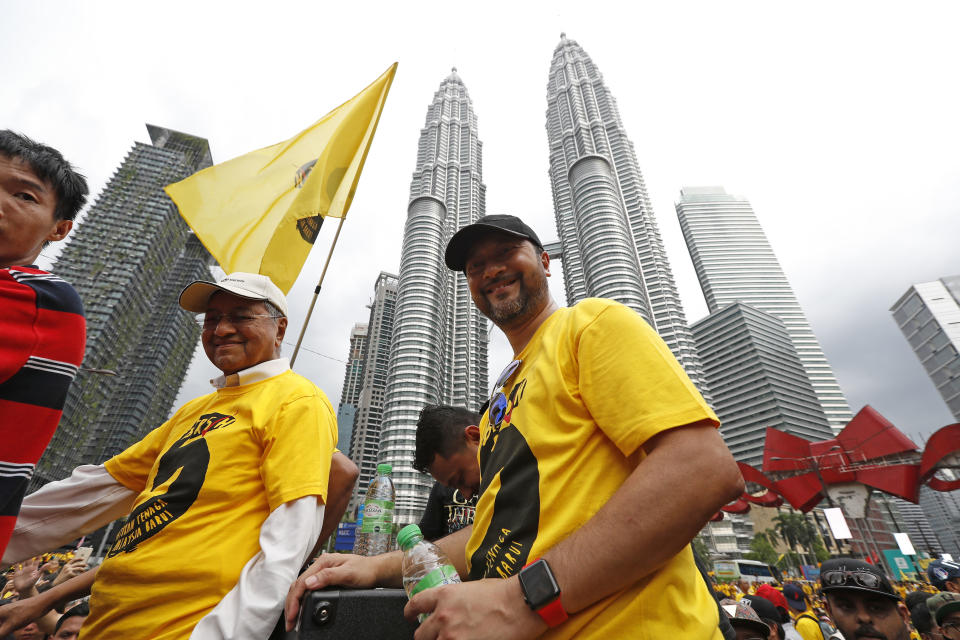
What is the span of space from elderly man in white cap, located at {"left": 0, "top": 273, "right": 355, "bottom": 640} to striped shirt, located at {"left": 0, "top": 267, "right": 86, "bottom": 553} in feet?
1.45

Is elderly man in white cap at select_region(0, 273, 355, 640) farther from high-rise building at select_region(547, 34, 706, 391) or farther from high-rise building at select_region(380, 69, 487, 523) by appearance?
high-rise building at select_region(547, 34, 706, 391)

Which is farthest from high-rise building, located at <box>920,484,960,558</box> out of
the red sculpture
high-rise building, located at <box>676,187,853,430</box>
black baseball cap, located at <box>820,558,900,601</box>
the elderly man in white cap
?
the elderly man in white cap

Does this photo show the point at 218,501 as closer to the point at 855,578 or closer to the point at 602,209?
the point at 855,578

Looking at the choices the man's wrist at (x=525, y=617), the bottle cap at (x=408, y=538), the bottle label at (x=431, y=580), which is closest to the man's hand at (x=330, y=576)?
the bottle cap at (x=408, y=538)

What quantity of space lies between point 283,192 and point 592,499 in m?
4.53

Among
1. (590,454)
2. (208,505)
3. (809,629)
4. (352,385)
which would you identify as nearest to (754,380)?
(352,385)

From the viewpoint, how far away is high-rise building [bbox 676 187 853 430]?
372 feet

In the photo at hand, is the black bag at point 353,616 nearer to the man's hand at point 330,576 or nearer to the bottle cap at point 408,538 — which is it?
the man's hand at point 330,576

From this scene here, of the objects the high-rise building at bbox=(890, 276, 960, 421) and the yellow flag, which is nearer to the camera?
the yellow flag

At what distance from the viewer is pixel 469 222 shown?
8262 centimetres

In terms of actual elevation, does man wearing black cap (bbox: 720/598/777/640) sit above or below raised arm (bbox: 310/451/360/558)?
below

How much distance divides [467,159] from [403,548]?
95767 mm

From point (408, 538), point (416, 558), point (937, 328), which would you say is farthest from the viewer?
point (937, 328)

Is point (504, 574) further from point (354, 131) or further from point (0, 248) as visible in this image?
point (354, 131)
